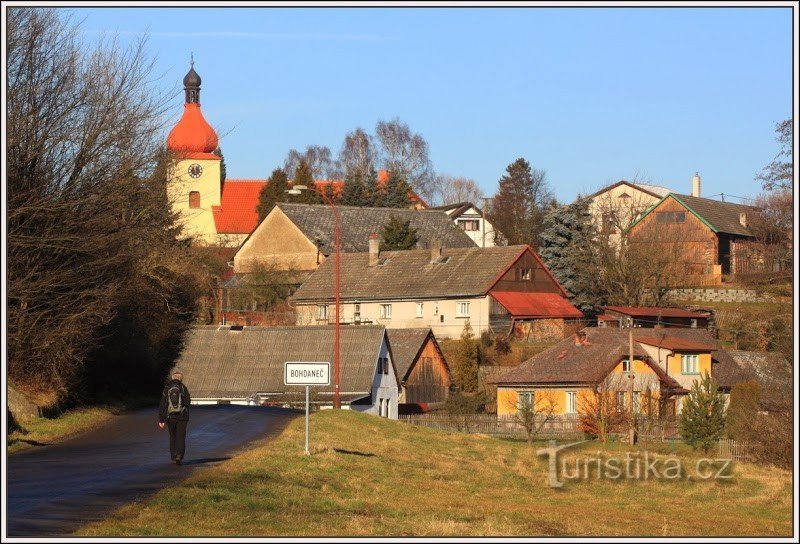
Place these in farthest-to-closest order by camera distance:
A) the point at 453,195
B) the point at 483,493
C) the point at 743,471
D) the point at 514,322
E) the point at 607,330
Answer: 1. the point at 453,195
2. the point at 514,322
3. the point at 607,330
4. the point at 743,471
5. the point at 483,493

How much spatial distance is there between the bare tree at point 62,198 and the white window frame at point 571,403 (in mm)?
29720

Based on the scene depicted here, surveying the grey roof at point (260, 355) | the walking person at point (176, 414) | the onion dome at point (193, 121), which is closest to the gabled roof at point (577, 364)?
the grey roof at point (260, 355)

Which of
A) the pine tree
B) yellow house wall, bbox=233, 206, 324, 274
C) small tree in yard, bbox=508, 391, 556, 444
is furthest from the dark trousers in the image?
the pine tree

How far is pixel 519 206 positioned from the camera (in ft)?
411

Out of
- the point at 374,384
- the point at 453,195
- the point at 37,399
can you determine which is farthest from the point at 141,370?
the point at 453,195

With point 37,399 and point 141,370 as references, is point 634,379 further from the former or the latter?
point 37,399

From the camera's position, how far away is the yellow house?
5619cm

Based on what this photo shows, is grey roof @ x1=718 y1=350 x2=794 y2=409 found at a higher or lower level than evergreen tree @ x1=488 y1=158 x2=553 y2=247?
lower

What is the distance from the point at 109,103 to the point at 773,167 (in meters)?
28.7

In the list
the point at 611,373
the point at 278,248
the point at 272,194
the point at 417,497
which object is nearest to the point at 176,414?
the point at 417,497

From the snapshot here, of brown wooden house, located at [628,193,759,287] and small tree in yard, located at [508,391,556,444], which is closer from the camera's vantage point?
small tree in yard, located at [508,391,556,444]

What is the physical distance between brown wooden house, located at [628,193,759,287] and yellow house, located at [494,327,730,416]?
19.8 m

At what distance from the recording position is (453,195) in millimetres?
153000

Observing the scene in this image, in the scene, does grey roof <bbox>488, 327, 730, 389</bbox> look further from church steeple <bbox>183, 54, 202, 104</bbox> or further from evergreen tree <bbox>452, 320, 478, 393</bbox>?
church steeple <bbox>183, 54, 202, 104</bbox>
